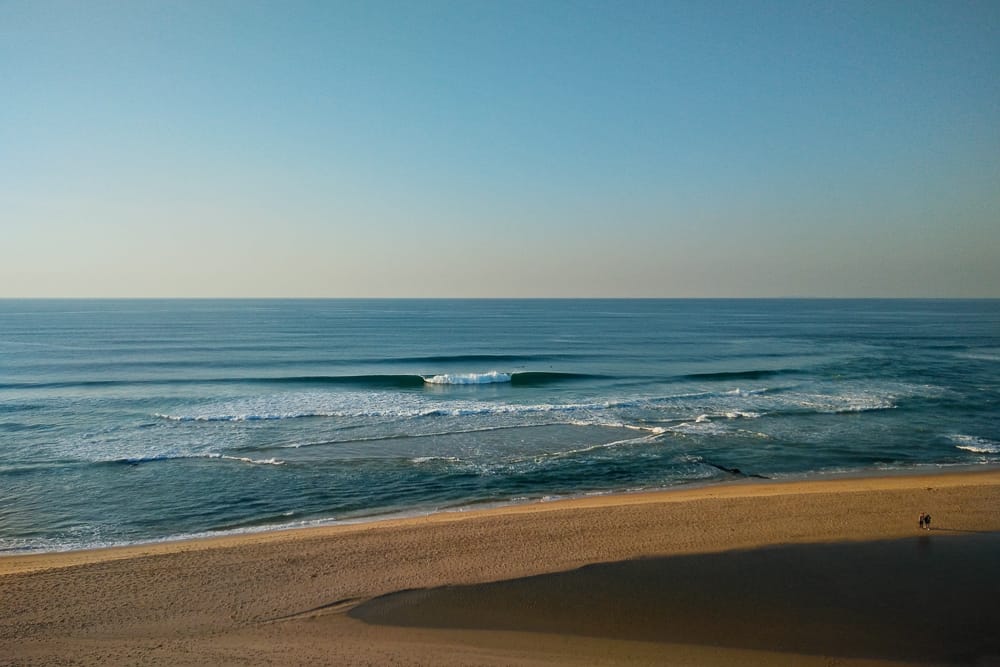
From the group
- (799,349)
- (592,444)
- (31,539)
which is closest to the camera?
(31,539)

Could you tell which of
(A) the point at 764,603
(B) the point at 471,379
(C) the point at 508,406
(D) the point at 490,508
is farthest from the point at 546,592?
(B) the point at 471,379

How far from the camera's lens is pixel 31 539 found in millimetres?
14367

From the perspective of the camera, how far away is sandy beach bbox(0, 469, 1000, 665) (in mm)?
9281

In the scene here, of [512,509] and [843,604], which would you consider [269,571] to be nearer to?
[512,509]

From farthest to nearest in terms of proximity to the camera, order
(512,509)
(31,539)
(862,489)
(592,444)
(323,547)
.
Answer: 1. (592,444)
2. (862,489)
3. (512,509)
4. (31,539)
5. (323,547)

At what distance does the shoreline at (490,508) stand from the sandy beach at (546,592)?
21cm

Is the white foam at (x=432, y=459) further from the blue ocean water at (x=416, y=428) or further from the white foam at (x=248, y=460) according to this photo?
the white foam at (x=248, y=460)

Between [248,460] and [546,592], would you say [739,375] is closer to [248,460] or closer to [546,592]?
[248,460]

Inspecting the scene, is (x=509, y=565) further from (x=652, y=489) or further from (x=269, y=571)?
(x=652, y=489)

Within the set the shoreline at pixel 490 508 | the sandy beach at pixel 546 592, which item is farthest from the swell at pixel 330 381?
the sandy beach at pixel 546 592

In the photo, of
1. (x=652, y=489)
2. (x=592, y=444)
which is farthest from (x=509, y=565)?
(x=592, y=444)

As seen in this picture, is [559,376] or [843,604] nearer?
[843,604]

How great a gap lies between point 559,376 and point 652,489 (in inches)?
924

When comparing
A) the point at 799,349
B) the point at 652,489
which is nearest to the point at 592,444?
the point at 652,489
